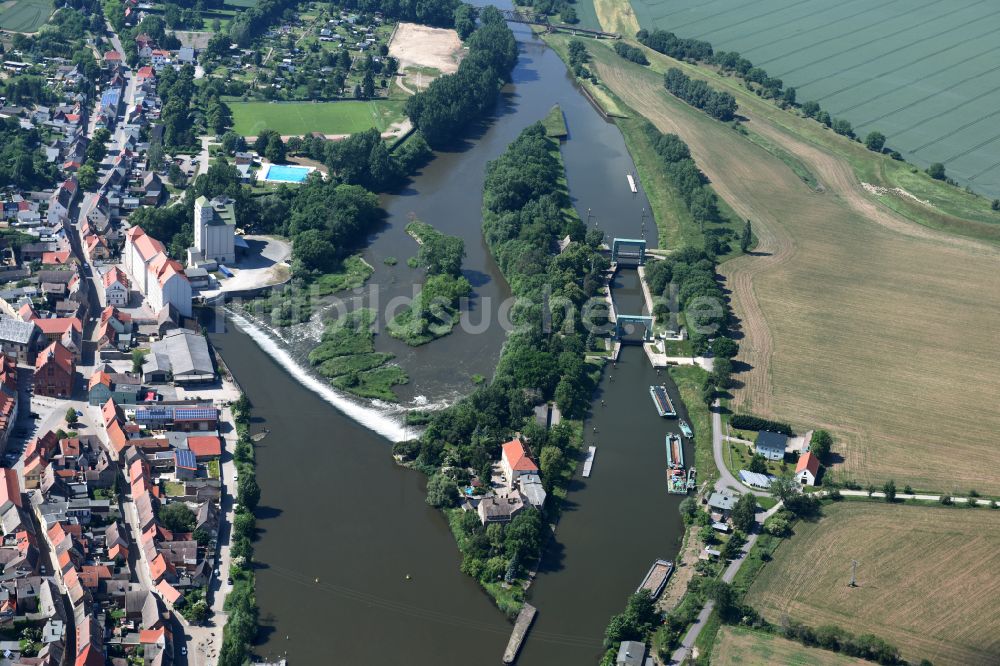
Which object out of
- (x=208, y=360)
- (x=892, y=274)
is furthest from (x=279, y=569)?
(x=892, y=274)

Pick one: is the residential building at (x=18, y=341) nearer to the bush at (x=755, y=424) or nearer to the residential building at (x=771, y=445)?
the bush at (x=755, y=424)

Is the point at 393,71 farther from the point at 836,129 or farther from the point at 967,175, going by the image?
the point at 967,175

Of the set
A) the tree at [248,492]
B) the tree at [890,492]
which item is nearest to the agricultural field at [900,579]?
the tree at [890,492]

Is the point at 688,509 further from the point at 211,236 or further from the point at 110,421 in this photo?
the point at 211,236

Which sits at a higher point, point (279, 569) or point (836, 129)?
point (836, 129)

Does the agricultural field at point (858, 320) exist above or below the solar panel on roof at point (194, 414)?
above

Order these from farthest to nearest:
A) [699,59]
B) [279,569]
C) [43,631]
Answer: [699,59], [279,569], [43,631]

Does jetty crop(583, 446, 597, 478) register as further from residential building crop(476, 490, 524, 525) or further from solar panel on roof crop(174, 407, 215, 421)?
solar panel on roof crop(174, 407, 215, 421)
